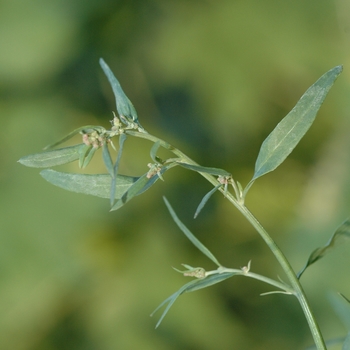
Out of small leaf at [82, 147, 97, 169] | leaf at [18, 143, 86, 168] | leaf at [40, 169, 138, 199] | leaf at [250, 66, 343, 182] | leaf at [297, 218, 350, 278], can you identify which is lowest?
leaf at [297, 218, 350, 278]

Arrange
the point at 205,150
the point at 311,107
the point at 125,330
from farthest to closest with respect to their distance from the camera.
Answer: the point at 205,150 → the point at 125,330 → the point at 311,107

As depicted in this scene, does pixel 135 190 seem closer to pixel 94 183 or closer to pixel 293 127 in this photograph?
pixel 94 183

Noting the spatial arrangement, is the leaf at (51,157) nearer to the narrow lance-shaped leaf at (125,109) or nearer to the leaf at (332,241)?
the narrow lance-shaped leaf at (125,109)

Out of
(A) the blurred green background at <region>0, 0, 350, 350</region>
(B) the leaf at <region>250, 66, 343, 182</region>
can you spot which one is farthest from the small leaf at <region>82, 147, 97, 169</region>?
(A) the blurred green background at <region>0, 0, 350, 350</region>

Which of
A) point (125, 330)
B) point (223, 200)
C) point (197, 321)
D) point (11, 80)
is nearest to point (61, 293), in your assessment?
point (125, 330)

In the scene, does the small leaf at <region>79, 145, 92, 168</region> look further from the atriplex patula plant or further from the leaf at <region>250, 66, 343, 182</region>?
the leaf at <region>250, 66, 343, 182</region>

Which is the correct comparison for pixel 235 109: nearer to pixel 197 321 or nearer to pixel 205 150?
pixel 205 150

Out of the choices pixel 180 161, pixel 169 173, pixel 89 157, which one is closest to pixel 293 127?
pixel 180 161
